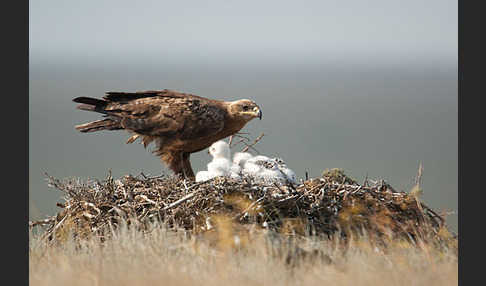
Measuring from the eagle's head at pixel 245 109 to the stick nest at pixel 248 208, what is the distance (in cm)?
108

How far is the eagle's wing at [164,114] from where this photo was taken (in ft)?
25.6

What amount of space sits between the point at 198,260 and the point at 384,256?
1580 millimetres

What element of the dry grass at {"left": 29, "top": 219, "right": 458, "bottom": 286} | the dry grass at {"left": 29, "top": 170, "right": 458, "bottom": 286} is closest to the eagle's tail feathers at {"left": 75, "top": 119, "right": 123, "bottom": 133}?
the dry grass at {"left": 29, "top": 170, "right": 458, "bottom": 286}

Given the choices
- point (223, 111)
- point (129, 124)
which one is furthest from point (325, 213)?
point (129, 124)

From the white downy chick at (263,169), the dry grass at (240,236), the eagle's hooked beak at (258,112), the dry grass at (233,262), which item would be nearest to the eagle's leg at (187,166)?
the dry grass at (240,236)

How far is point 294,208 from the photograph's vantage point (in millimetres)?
6742

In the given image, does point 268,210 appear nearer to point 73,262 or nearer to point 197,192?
point 197,192

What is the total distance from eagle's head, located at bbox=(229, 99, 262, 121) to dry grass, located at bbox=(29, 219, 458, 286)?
7.11 feet

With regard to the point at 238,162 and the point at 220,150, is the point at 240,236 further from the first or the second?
the point at 220,150

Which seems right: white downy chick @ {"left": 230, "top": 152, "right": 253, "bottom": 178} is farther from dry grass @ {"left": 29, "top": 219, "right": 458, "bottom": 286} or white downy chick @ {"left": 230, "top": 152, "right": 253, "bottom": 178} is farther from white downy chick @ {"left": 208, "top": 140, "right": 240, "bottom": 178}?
dry grass @ {"left": 29, "top": 219, "right": 458, "bottom": 286}

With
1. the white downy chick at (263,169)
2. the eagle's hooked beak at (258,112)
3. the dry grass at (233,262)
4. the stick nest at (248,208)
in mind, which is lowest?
the dry grass at (233,262)

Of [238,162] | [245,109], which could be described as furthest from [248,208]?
[245,109]

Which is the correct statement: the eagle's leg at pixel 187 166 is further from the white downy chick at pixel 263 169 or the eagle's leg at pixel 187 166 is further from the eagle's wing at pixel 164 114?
the white downy chick at pixel 263 169

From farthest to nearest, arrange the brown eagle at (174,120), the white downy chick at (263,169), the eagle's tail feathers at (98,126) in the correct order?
the eagle's tail feathers at (98,126)
the brown eagle at (174,120)
the white downy chick at (263,169)
